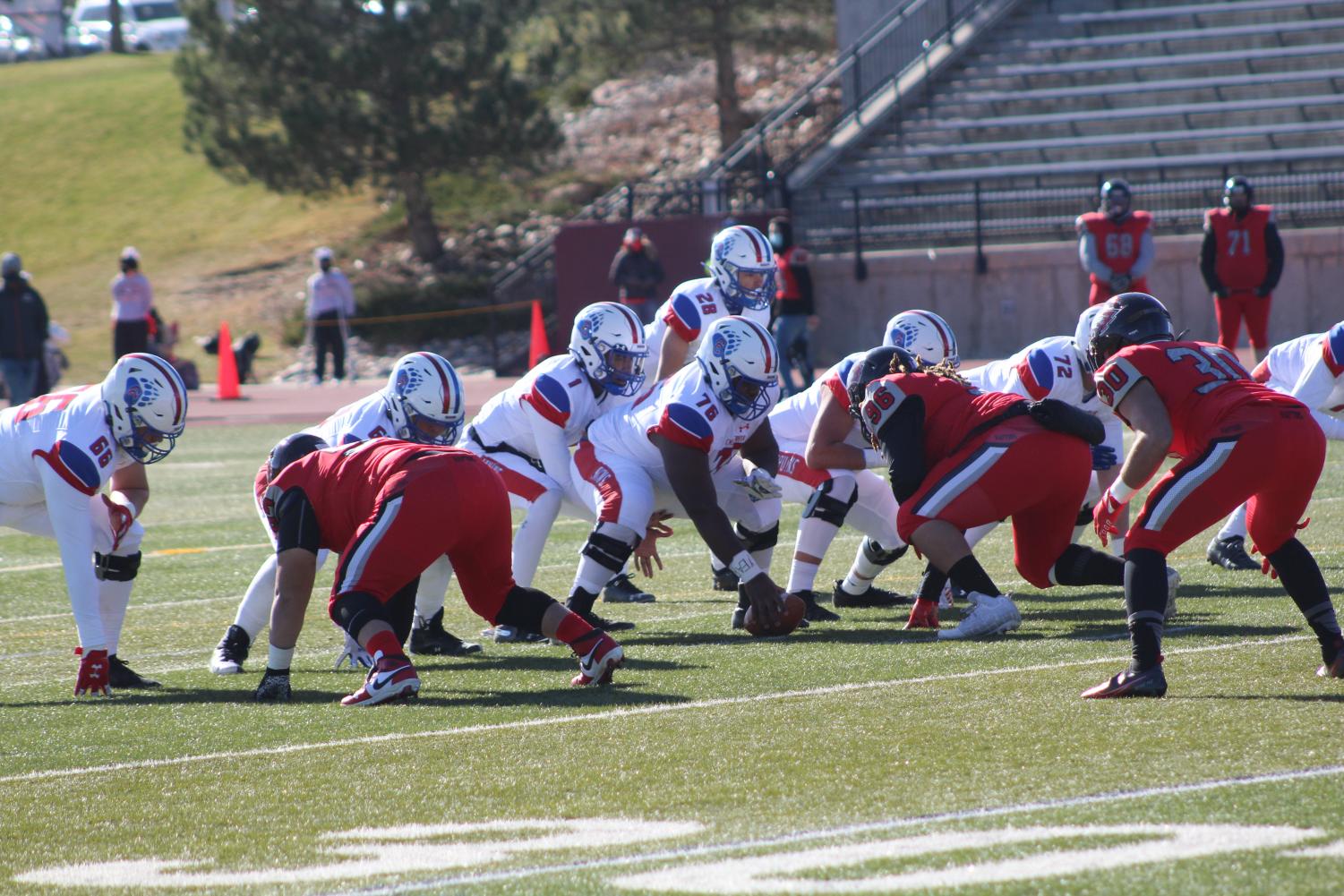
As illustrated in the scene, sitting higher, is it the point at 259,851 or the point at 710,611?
the point at 259,851

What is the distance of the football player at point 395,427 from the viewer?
7.13 meters

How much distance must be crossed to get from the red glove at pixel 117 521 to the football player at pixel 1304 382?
4747mm

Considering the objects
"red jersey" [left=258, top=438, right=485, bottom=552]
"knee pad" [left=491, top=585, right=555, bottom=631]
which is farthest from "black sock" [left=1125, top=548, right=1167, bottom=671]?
"red jersey" [left=258, top=438, right=485, bottom=552]

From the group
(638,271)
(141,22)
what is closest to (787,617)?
(638,271)

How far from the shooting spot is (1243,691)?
18.8ft

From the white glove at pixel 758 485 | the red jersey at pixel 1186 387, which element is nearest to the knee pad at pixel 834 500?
the white glove at pixel 758 485

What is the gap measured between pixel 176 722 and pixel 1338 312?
16.9 metres

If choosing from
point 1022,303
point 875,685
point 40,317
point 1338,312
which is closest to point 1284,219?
point 1338,312

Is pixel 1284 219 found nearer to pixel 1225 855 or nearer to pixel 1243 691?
pixel 1243 691

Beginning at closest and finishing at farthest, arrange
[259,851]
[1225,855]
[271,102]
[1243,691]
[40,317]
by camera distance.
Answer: [1225,855] < [259,851] < [1243,691] < [40,317] < [271,102]

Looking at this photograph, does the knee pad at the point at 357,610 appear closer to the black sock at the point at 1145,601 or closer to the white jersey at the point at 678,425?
the white jersey at the point at 678,425

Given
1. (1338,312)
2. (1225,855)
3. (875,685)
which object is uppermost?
(1225,855)

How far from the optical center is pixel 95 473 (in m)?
6.72

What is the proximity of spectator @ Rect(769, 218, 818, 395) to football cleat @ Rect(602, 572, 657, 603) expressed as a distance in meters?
9.31
